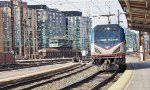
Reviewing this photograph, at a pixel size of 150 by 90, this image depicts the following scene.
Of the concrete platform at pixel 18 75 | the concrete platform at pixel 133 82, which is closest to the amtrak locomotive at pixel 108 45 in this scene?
the concrete platform at pixel 133 82

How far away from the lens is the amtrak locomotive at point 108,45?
28359 mm

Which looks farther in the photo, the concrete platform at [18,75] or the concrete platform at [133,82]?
the concrete platform at [18,75]

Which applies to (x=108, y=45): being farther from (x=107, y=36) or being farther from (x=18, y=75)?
(x=18, y=75)

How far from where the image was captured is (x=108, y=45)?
28406mm

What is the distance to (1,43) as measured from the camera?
368 ft

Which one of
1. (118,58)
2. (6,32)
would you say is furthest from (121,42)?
(6,32)

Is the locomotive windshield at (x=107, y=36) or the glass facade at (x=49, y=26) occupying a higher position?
the glass facade at (x=49, y=26)

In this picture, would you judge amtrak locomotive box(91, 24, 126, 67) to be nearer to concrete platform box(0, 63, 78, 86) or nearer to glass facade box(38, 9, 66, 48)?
concrete platform box(0, 63, 78, 86)

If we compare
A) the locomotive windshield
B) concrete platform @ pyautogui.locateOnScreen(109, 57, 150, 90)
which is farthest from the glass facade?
concrete platform @ pyautogui.locateOnScreen(109, 57, 150, 90)

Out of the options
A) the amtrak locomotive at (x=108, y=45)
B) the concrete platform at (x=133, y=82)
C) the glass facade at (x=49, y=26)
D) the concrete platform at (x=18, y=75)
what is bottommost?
the concrete platform at (x=18, y=75)

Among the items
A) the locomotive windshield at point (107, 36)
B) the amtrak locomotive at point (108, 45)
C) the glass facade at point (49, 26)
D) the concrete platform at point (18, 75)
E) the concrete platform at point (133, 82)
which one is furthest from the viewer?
the glass facade at point (49, 26)

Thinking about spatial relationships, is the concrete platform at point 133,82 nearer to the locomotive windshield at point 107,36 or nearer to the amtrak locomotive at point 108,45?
the amtrak locomotive at point 108,45

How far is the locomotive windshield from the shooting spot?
2855 centimetres

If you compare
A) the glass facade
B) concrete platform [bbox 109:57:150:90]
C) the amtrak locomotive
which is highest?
the glass facade
